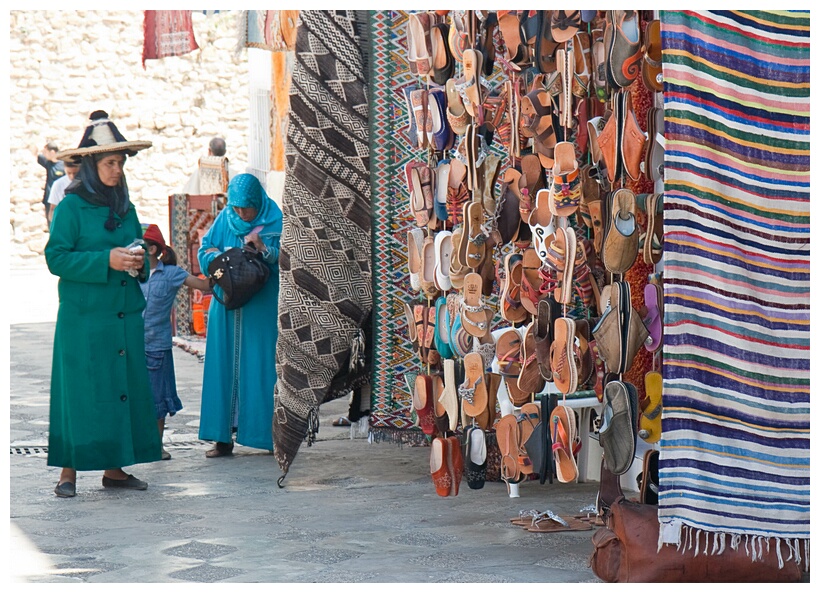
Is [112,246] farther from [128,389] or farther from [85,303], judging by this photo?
[128,389]

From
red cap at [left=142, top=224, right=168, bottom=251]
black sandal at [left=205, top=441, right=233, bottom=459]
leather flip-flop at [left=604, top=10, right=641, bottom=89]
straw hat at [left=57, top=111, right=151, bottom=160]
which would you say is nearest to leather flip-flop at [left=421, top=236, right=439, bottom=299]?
leather flip-flop at [left=604, top=10, right=641, bottom=89]

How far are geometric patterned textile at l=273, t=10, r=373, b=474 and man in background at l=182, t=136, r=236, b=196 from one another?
5.59 metres

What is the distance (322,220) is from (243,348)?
3.66ft

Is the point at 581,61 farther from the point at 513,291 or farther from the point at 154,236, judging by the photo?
the point at 154,236

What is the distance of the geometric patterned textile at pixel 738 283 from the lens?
2979 mm

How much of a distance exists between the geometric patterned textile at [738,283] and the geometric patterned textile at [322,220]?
6.87 feet

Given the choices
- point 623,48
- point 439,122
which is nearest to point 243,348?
point 439,122

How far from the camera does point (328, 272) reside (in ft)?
16.0

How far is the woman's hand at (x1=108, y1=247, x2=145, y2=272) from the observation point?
4.79 m

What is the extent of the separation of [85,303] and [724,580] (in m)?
2.86

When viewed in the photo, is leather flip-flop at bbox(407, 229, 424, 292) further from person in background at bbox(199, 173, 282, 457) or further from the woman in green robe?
person in background at bbox(199, 173, 282, 457)

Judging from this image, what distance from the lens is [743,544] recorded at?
10.1ft
